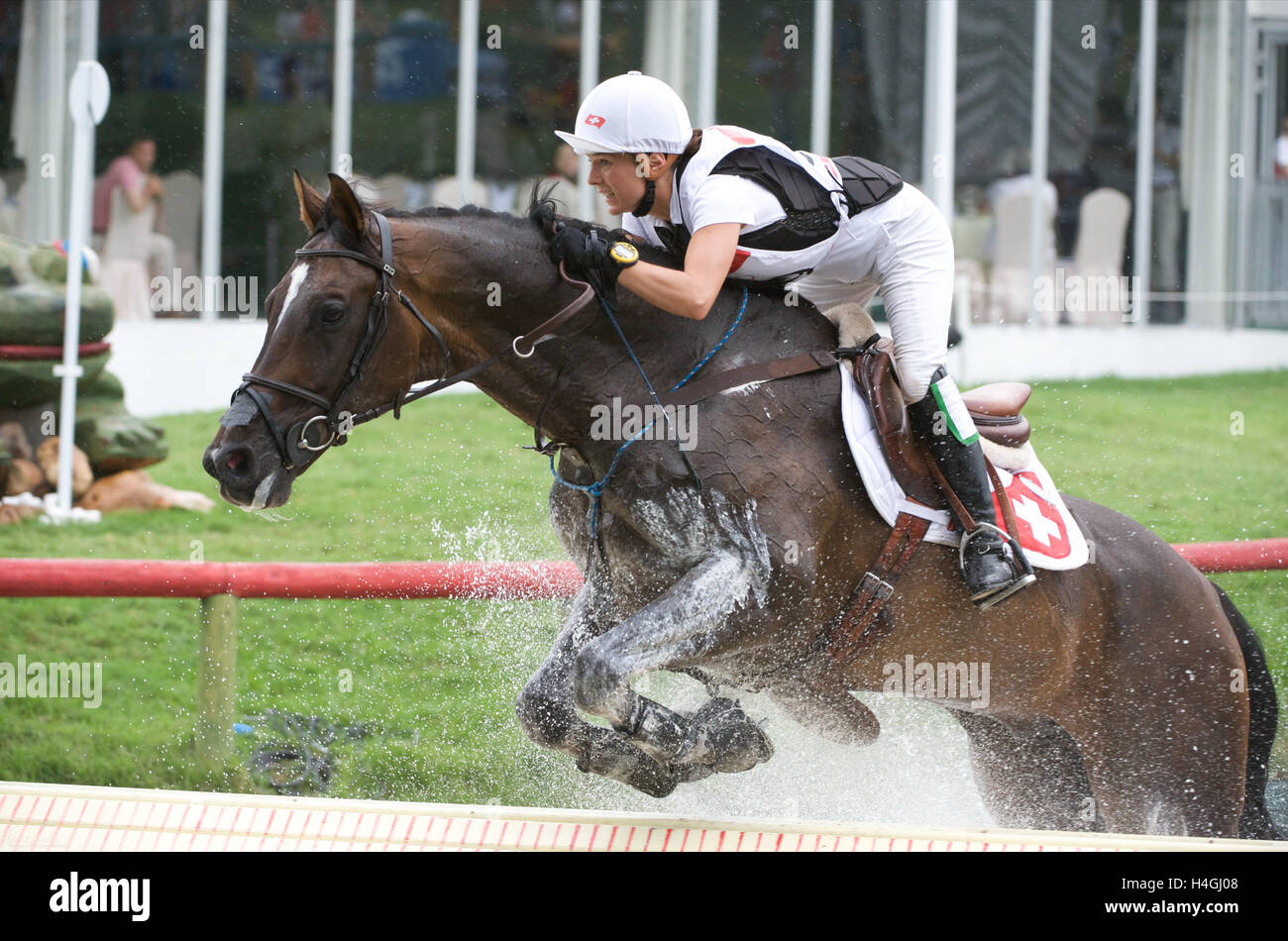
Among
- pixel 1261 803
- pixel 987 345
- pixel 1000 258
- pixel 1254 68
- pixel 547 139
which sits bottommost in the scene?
pixel 1261 803

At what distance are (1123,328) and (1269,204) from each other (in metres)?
2.04

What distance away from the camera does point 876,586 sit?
3.84m

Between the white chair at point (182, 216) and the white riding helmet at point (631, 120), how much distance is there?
27.0ft

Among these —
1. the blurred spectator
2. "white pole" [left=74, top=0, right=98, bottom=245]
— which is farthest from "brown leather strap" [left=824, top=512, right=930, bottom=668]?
"white pole" [left=74, top=0, right=98, bottom=245]

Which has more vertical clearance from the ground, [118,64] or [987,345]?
[118,64]

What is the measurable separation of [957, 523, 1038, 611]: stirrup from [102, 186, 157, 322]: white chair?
28.3ft

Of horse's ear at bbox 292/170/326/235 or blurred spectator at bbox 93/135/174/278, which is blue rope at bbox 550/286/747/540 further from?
blurred spectator at bbox 93/135/174/278

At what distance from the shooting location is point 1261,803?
462 centimetres

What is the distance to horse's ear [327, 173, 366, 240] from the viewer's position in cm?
329
